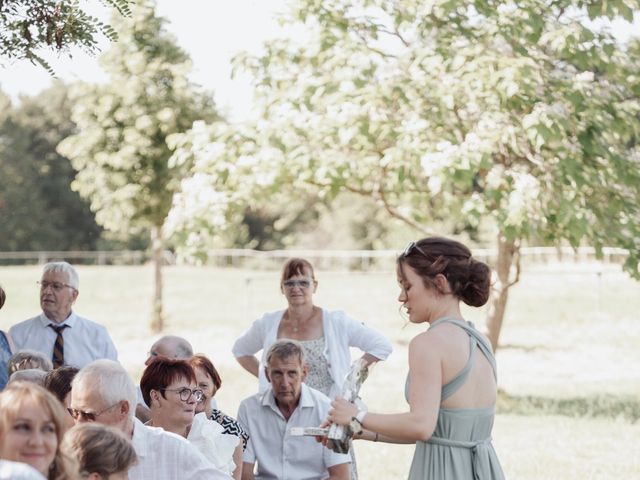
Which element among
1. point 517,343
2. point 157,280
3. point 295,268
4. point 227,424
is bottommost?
point 517,343

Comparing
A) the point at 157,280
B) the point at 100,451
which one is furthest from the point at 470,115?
the point at 157,280

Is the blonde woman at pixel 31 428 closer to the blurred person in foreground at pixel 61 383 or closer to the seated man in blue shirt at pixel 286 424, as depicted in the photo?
the blurred person in foreground at pixel 61 383

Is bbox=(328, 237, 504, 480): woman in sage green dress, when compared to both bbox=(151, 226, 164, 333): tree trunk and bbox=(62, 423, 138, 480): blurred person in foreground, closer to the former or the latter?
bbox=(62, 423, 138, 480): blurred person in foreground

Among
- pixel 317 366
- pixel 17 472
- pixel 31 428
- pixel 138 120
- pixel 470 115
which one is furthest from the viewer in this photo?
pixel 138 120

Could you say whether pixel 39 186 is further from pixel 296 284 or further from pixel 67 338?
pixel 296 284

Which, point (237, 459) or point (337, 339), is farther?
point (337, 339)

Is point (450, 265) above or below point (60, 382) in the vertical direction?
above

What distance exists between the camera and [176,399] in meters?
4.53

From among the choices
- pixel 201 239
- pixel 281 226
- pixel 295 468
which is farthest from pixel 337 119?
pixel 281 226

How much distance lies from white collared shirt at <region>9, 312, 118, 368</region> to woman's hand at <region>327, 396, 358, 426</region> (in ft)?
11.6

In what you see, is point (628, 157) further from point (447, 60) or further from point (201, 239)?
point (201, 239)

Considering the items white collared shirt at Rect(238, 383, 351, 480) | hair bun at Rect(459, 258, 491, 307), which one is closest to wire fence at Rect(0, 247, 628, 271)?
white collared shirt at Rect(238, 383, 351, 480)

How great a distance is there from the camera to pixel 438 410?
11.8 feet

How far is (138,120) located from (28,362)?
566 inches
